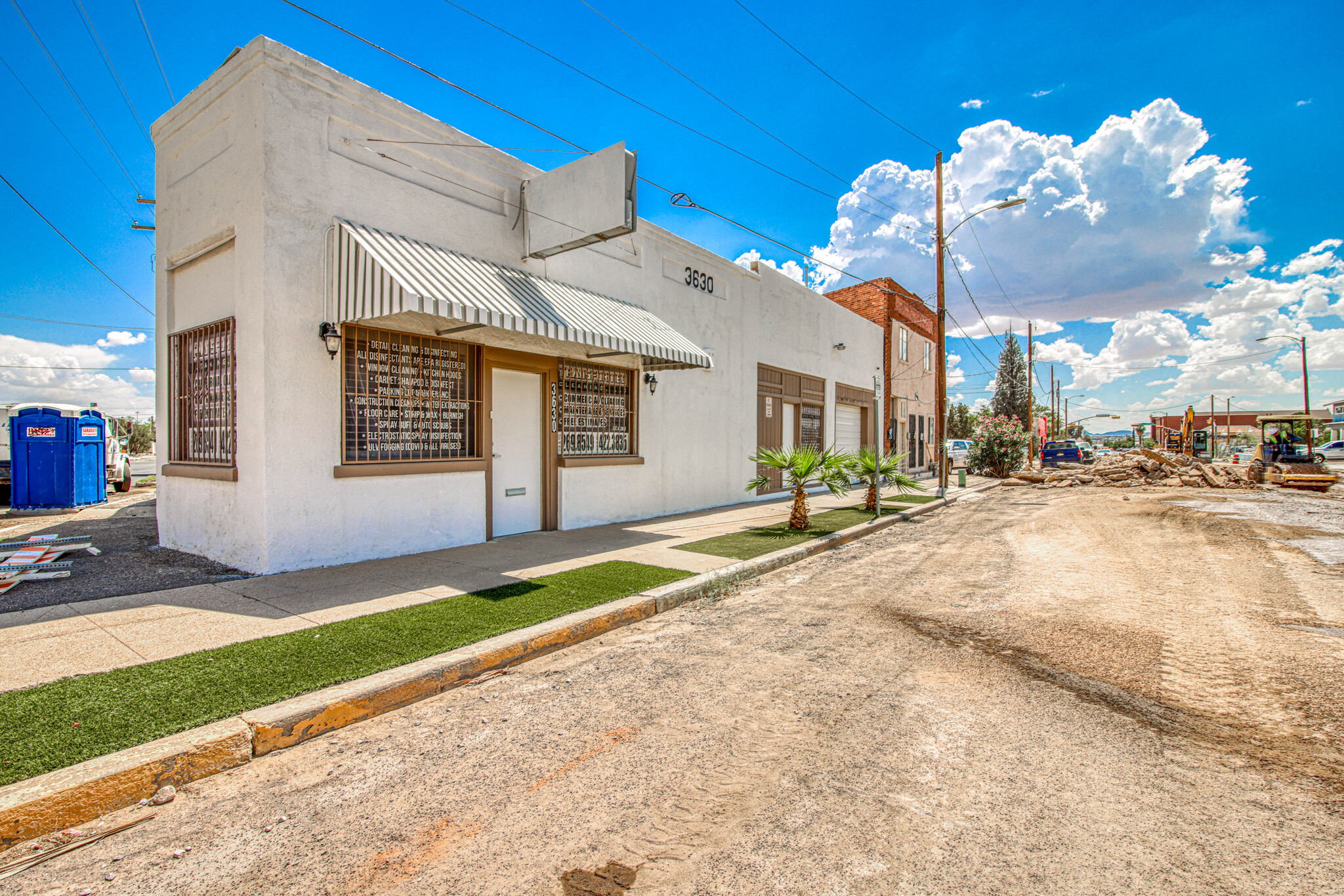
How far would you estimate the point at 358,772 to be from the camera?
315 cm

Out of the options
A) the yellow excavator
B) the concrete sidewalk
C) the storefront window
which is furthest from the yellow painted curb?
the yellow excavator

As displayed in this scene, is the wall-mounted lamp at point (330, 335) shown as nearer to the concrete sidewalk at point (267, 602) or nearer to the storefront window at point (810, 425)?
the concrete sidewalk at point (267, 602)

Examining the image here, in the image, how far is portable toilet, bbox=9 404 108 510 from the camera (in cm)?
1216

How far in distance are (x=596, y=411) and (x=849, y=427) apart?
1299 centimetres

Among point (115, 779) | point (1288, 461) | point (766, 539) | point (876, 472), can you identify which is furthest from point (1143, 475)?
point (115, 779)

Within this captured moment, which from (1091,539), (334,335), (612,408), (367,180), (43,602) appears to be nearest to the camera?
(43,602)

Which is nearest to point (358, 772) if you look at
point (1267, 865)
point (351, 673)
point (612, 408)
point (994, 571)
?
point (351, 673)

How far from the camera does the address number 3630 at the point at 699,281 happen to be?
13328mm

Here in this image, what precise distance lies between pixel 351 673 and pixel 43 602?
3.87m

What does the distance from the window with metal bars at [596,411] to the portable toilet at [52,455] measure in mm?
10348

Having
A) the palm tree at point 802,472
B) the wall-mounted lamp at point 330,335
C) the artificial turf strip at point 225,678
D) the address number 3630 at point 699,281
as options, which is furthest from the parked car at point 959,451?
the artificial turf strip at point 225,678

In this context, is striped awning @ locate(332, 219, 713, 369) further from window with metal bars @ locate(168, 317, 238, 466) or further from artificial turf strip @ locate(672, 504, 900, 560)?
artificial turf strip @ locate(672, 504, 900, 560)

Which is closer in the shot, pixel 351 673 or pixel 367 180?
pixel 351 673

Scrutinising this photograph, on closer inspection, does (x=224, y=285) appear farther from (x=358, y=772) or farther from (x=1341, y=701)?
(x=1341, y=701)
